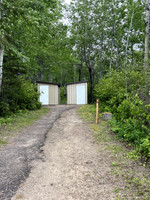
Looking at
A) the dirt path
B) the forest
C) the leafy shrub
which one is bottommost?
the dirt path

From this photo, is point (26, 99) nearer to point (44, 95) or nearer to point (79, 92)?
point (44, 95)

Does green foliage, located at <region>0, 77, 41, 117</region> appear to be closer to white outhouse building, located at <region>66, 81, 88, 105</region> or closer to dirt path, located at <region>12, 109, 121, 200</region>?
dirt path, located at <region>12, 109, 121, 200</region>

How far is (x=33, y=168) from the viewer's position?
11.3 ft

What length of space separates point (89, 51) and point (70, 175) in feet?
66.5

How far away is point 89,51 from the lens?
21.9m

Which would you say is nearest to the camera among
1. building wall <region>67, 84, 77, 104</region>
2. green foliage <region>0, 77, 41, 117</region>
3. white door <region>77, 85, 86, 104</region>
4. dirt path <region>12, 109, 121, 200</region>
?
dirt path <region>12, 109, 121, 200</region>

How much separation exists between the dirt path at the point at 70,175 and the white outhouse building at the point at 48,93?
13261mm

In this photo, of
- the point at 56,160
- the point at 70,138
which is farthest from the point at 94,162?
the point at 70,138

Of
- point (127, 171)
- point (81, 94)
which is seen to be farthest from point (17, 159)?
point (81, 94)

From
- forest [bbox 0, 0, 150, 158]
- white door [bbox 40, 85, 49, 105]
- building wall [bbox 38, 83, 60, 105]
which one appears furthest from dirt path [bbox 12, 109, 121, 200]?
building wall [bbox 38, 83, 60, 105]

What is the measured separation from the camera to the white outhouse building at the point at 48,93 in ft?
59.2

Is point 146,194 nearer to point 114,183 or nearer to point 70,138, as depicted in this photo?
point 114,183

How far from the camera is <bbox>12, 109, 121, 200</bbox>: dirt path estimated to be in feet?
8.54

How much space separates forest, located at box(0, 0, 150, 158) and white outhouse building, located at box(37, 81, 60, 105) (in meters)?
0.88
